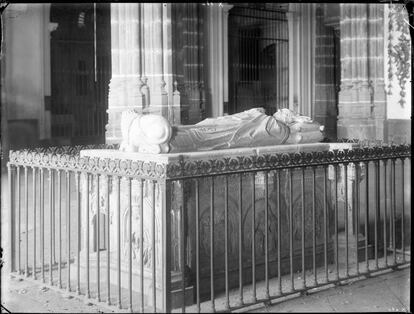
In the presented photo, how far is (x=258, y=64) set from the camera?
17.1 metres

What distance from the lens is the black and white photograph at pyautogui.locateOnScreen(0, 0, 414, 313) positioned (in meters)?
4.20

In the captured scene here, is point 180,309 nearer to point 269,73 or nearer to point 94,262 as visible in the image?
point 94,262

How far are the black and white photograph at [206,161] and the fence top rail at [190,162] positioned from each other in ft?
0.04

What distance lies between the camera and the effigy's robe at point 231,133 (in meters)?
4.61

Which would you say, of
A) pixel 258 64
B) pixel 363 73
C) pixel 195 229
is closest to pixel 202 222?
pixel 195 229

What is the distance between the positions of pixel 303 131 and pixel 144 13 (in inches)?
173

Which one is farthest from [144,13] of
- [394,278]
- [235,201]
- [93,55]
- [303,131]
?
[93,55]

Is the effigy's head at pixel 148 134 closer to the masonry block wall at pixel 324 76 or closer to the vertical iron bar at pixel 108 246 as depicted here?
the vertical iron bar at pixel 108 246

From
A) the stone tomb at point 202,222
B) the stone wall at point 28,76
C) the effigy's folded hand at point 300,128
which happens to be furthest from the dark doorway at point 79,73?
the stone tomb at point 202,222

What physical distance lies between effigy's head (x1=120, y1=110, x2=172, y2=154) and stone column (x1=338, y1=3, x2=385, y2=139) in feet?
29.1

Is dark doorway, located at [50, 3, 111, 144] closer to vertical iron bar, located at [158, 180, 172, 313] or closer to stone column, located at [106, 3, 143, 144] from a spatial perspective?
stone column, located at [106, 3, 143, 144]

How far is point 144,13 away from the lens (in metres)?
8.96

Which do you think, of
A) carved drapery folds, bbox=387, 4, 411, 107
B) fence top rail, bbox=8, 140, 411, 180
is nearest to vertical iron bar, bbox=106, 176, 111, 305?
fence top rail, bbox=8, 140, 411, 180

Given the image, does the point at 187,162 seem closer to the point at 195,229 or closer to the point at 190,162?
the point at 190,162
